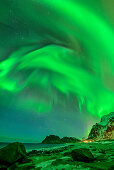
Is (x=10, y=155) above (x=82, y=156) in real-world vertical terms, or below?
above

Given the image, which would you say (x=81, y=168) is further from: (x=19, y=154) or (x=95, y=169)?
(x=19, y=154)

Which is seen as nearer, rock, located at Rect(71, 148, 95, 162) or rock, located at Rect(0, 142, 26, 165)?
rock, located at Rect(71, 148, 95, 162)

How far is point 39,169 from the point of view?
1039cm

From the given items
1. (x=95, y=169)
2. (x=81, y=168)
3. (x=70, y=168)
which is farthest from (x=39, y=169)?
(x=95, y=169)

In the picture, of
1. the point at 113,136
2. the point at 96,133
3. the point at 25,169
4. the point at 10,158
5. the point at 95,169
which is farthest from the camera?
the point at 96,133

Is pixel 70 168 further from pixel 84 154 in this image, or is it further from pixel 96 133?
pixel 96 133

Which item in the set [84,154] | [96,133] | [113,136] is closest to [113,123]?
[113,136]

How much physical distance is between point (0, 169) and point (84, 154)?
718 centimetres

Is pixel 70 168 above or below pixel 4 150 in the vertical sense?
below

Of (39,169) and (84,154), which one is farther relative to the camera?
(84,154)

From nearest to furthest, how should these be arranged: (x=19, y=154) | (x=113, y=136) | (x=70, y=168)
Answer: (x=70, y=168), (x=19, y=154), (x=113, y=136)

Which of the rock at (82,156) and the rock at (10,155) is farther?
the rock at (10,155)

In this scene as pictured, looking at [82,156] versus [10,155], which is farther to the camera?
[10,155]

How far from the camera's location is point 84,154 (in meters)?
12.5
